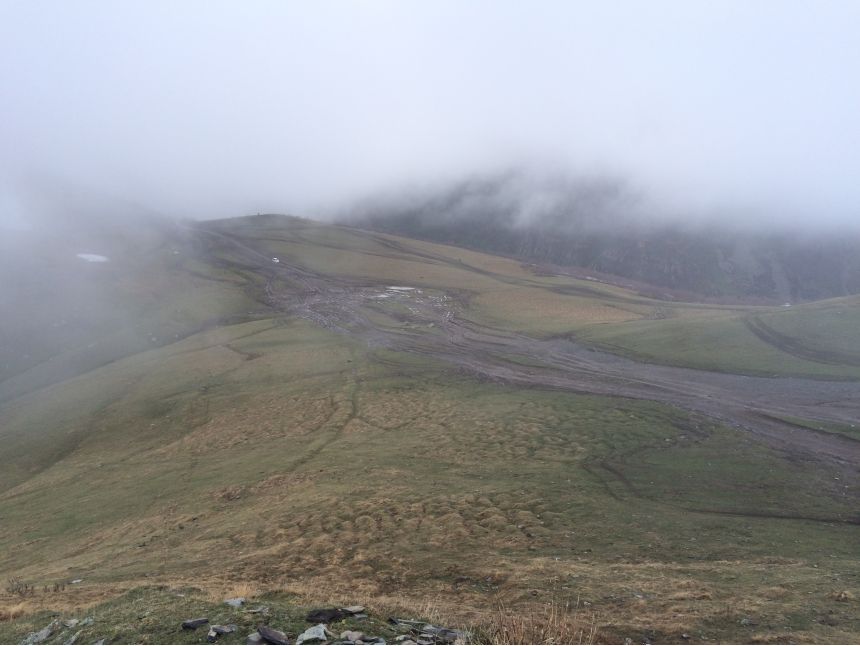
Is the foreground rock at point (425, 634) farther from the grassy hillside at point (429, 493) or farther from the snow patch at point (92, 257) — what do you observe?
the snow patch at point (92, 257)

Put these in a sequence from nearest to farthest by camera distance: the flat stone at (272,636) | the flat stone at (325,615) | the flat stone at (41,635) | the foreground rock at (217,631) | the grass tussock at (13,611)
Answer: the flat stone at (272,636) → the foreground rock at (217,631) → the flat stone at (325,615) → the flat stone at (41,635) → the grass tussock at (13,611)

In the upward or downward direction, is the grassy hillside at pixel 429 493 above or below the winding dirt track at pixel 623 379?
below

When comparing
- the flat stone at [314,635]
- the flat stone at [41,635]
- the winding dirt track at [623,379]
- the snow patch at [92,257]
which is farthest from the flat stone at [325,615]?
the snow patch at [92,257]

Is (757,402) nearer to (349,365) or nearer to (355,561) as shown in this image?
(355,561)

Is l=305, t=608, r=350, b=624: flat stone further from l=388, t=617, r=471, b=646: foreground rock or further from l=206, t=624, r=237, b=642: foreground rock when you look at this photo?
l=206, t=624, r=237, b=642: foreground rock

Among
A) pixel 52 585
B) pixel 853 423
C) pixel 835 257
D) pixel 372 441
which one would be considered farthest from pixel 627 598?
pixel 835 257

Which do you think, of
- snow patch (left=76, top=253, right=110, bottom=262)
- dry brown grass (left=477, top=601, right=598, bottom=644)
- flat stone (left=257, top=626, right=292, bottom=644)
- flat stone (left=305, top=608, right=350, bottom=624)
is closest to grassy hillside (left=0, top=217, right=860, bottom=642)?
dry brown grass (left=477, top=601, right=598, bottom=644)

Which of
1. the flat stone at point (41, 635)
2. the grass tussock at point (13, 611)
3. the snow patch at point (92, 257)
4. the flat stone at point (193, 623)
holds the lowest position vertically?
the grass tussock at point (13, 611)
